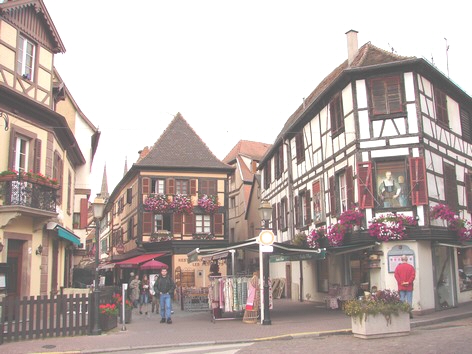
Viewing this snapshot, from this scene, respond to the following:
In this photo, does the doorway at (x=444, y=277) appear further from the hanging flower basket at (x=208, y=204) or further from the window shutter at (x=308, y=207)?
the hanging flower basket at (x=208, y=204)

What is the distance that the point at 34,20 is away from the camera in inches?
706

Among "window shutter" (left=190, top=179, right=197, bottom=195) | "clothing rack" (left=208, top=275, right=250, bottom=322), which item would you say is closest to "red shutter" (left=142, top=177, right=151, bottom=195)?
"window shutter" (left=190, top=179, right=197, bottom=195)

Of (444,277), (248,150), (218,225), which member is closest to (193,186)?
(218,225)

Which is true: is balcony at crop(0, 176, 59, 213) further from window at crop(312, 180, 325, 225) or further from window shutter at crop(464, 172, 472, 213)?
window shutter at crop(464, 172, 472, 213)

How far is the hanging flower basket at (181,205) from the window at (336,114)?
16.7 meters

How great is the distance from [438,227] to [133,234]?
25.2 metres

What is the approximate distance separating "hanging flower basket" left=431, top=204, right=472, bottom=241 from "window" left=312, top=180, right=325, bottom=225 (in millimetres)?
5183

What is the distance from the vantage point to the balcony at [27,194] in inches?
605

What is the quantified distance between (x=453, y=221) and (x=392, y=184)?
247 cm

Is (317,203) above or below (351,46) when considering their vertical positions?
below

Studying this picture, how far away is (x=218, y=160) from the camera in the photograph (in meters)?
37.7

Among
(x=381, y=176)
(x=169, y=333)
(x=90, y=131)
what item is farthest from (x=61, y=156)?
(x=381, y=176)

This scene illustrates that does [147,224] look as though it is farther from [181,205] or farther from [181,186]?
[181,186]

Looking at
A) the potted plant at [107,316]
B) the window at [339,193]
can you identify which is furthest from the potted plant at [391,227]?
the potted plant at [107,316]
